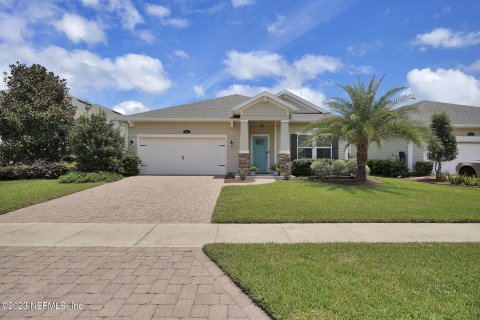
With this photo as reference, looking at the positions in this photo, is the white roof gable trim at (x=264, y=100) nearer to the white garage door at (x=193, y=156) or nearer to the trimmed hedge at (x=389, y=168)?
the white garage door at (x=193, y=156)

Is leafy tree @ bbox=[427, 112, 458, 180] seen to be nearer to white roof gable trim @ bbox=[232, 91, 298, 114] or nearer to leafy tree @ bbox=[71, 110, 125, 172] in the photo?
white roof gable trim @ bbox=[232, 91, 298, 114]

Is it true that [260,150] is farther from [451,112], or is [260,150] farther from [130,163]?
[451,112]

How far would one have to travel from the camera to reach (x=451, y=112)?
20328mm

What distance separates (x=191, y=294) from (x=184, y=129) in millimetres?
14791

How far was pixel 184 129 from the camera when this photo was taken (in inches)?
690

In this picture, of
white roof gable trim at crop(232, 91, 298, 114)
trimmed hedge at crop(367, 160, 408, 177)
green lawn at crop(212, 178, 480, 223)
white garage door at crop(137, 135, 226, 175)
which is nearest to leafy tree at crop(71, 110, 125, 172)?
white garage door at crop(137, 135, 226, 175)

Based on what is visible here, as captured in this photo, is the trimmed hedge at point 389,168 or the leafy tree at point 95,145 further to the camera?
the trimmed hedge at point 389,168

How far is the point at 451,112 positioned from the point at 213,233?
2166cm

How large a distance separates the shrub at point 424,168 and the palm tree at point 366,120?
539 cm

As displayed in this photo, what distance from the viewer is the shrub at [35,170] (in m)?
14.5

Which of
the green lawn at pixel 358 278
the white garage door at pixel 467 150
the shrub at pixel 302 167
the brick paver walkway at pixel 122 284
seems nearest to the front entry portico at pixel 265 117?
the shrub at pixel 302 167

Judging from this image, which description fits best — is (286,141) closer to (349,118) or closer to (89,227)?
(349,118)

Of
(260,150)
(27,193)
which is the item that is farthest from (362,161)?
(27,193)

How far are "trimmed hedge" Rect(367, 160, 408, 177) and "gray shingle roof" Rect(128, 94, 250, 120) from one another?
32.7ft
